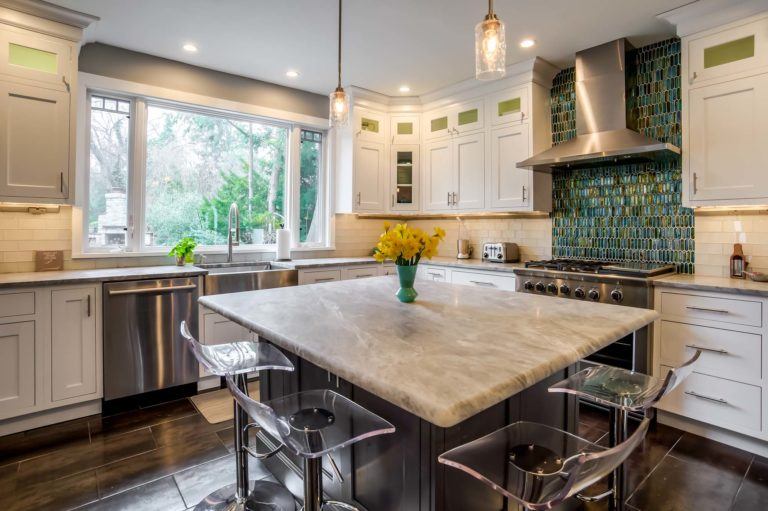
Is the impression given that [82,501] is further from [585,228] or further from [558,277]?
[585,228]

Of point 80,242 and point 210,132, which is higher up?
point 210,132

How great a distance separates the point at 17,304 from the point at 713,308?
4.18m

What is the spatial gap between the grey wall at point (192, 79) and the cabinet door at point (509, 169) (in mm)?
1889

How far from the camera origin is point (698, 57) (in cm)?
278

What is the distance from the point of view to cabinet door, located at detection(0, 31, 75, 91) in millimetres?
2666

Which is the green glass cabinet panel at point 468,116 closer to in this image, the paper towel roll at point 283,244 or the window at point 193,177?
the window at point 193,177

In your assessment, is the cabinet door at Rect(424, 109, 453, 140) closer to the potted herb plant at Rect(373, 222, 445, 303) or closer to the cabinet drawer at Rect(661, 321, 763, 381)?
the cabinet drawer at Rect(661, 321, 763, 381)

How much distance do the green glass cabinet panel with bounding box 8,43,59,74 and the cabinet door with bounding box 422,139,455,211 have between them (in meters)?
3.19

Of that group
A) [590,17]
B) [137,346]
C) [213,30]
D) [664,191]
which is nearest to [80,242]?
[137,346]

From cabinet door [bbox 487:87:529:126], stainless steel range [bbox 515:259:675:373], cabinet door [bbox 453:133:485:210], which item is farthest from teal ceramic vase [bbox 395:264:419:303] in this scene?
cabinet door [bbox 487:87:529:126]

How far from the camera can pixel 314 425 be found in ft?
4.07

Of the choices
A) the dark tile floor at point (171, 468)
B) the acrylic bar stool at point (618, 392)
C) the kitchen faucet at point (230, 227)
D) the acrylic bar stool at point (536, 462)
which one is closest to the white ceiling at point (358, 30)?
the kitchen faucet at point (230, 227)

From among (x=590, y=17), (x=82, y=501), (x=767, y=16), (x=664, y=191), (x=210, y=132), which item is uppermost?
(x=590, y=17)

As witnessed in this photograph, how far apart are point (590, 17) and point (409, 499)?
313cm
